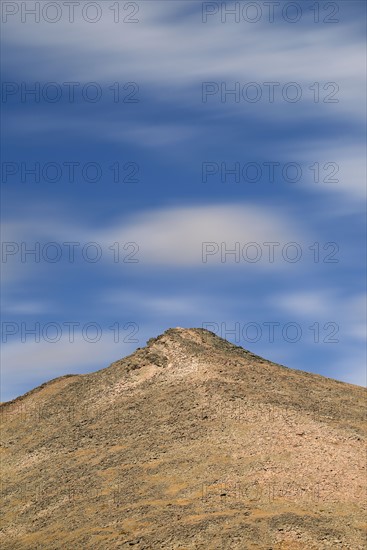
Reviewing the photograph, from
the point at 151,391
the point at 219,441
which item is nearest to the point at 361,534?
the point at 219,441

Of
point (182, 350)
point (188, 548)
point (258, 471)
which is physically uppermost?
point (182, 350)

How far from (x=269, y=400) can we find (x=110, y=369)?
16.4 meters

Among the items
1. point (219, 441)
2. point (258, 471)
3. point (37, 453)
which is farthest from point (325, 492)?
point (37, 453)

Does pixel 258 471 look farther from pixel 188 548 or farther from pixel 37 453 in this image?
pixel 37 453

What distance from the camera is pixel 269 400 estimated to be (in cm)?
5919

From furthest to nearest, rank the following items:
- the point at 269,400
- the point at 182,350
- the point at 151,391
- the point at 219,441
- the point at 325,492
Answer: the point at 182,350 → the point at 151,391 → the point at 269,400 → the point at 219,441 → the point at 325,492

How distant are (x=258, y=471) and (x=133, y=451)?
9.15 meters

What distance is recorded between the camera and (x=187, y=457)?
52.2 metres

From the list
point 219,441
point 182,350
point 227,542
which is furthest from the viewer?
A: point 182,350

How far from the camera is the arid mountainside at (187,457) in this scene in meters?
44.9

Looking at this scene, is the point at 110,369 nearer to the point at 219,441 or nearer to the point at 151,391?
the point at 151,391

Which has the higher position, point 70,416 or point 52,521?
point 70,416

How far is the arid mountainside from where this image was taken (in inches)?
1767

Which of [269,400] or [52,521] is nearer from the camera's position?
[52,521]
